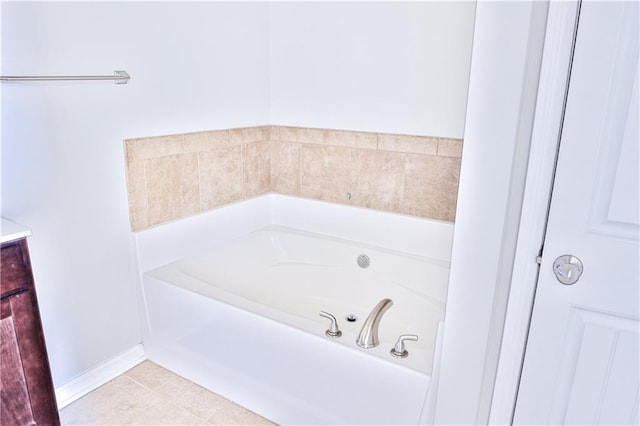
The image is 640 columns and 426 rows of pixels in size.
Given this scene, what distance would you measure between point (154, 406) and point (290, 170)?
1.58 meters

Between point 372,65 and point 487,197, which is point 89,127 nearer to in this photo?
point 372,65

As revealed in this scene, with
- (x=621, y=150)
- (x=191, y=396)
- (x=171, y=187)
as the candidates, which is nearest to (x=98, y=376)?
Result: (x=191, y=396)

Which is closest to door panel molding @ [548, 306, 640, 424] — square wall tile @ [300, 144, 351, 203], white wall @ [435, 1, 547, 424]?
white wall @ [435, 1, 547, 424]

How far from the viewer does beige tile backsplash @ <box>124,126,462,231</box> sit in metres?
2.19

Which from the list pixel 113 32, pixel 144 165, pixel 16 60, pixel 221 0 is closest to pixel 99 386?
pixel 144 165

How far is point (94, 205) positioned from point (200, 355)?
2.73 feet

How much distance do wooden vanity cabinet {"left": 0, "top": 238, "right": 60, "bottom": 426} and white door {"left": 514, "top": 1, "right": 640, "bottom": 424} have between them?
5.15 feet

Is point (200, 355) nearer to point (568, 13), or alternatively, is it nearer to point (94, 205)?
point (94, 205)

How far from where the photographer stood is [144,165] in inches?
83.3

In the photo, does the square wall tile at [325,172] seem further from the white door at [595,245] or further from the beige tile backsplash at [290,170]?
the white door at [595,245]

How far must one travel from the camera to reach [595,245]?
1152 mm

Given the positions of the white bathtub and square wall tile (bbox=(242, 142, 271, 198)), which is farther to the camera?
square wall tile (bbox=(242, 142, 271, 198))

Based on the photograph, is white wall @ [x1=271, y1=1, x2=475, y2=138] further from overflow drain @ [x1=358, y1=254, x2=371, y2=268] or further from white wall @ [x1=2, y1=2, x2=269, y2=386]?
overflow drain @ [x1=358, y1=254, x2=371, y2=268]

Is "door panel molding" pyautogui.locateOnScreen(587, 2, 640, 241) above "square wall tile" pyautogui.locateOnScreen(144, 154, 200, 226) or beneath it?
above
